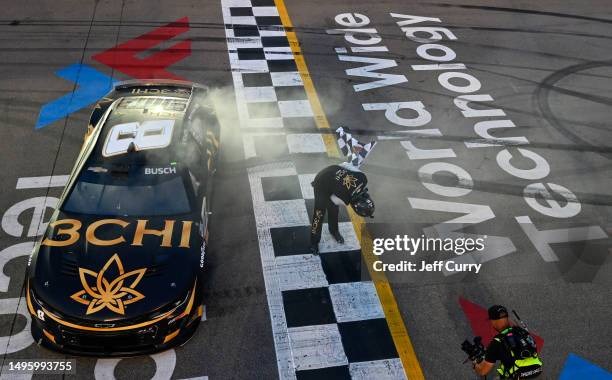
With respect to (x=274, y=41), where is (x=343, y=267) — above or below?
below

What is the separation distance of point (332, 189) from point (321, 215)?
1.33 ft

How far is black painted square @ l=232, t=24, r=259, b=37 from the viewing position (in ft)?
35.7

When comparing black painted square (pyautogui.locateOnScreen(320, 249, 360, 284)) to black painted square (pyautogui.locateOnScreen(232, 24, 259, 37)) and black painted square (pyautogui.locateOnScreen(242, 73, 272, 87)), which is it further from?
black painted square (pyautogui.locateOnScreen(232, 24, 259, 37))

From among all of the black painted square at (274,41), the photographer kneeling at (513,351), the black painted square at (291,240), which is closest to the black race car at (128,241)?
the black painted square at (291,240)

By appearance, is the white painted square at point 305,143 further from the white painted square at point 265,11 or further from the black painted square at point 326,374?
the white painted square at point 265,11

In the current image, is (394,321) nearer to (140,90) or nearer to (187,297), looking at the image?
(187,297)

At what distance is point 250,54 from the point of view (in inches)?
407

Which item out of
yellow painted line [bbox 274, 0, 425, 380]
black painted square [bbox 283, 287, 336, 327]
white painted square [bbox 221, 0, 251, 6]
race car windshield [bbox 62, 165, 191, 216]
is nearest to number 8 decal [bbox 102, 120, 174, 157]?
race car windshield [bbox 62, 165, 191, 216]

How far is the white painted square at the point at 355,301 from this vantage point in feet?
19.2

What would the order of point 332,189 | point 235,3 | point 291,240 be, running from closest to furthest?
point 332,189 → point 291,240 → point 235,3

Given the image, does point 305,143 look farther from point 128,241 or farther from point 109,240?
point 109,240

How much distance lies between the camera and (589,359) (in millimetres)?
5543

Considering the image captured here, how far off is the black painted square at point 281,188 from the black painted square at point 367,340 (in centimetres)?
219

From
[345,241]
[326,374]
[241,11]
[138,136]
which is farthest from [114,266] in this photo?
[241,11]
